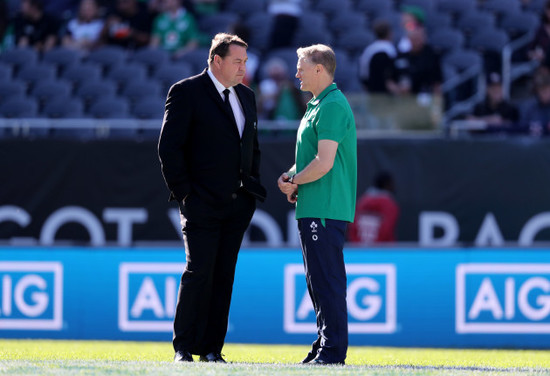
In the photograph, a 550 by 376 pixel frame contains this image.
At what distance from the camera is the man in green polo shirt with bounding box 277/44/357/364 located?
222 inches

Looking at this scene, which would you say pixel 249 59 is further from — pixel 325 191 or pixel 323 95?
pixel 325 191

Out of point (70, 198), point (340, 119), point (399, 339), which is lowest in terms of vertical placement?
point (399, 339)

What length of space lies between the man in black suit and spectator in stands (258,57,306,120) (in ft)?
20.6

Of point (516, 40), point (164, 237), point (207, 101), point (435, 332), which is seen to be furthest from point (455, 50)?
point (207, 101)

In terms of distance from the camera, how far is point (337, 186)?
5707mm

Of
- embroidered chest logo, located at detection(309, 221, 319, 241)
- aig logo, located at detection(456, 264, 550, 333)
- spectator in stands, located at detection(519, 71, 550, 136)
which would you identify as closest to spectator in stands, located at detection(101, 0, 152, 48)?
spectator in stands, located at detection(519, 71, 550, 136)

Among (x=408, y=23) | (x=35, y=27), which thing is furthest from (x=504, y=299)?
(x=35, y=27)

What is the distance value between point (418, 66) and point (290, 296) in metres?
5.00

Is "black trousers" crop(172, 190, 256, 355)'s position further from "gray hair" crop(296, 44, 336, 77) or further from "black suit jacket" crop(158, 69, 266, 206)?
"gray hair" crop(296, 44, 336, 77)

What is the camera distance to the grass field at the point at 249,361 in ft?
17.0

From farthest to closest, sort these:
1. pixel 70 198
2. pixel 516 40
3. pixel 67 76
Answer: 1. pixel 516 40
2. pixel 67 76
3. pixel 70 198

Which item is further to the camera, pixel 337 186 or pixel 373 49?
pixel 373 49

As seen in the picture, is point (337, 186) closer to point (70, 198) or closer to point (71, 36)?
point (70, 198)

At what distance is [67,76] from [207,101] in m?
8.08
